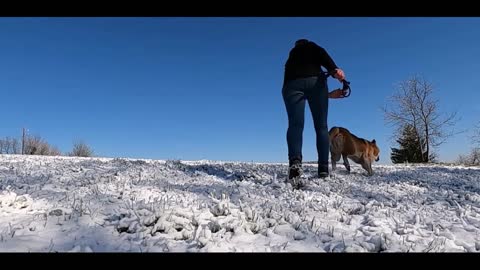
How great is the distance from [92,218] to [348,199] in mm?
3147

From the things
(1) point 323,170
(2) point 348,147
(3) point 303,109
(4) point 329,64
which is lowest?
(1) point 323,170

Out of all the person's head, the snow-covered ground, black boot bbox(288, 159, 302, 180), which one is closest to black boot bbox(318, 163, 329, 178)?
black boot bbox(288, 159, 302, 180)

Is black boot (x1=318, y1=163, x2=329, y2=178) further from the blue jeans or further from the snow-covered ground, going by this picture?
the snow-covered ground

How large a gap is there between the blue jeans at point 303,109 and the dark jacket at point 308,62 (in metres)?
0.11

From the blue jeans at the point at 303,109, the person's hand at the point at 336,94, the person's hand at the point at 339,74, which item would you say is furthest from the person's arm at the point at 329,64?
the person's hand at the point at 336,94

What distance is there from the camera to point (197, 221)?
3.06 m

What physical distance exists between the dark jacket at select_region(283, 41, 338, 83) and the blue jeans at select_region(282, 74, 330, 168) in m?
0.11

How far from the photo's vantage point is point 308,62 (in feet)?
19.4

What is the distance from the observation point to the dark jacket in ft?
19.2

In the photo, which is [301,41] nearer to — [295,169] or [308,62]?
[308,62]

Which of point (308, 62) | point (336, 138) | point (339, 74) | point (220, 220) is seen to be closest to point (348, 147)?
point (336, 138)

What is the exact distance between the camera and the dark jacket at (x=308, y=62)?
5.87 m

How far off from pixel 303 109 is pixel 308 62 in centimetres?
81
